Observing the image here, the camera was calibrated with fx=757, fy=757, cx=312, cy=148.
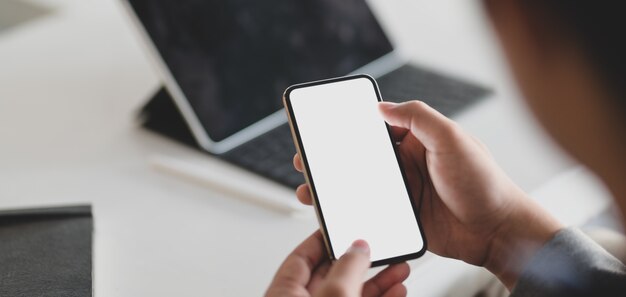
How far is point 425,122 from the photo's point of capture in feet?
2.19

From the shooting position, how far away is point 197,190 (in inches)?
32.9

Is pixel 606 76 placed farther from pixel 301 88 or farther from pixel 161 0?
pixel 161 0

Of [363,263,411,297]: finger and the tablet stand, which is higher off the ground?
the tablet stand

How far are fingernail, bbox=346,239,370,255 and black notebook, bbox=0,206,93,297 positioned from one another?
24cm

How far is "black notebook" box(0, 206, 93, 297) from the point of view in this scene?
0.66 m

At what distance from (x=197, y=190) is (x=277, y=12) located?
0.27 metres

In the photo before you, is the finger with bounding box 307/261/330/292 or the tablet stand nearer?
the finger with bounding box 307/261/330/292

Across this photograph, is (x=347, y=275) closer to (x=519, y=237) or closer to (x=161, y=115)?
(x=519, y=237)

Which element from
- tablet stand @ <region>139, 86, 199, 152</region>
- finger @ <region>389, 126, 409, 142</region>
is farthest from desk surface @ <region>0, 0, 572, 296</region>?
finger @ <region>389, 126, 409, 142</region>

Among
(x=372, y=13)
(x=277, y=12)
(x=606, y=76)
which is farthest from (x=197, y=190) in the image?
(x=606, y=76)

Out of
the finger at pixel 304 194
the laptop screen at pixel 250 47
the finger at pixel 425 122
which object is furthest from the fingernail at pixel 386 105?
the laptop screen at pixel 250 47

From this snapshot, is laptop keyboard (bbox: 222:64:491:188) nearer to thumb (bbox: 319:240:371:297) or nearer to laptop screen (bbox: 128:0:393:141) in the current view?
laptop screen (bbox: 128:0:393:141)

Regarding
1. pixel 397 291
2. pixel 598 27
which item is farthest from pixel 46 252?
pixel 598 27

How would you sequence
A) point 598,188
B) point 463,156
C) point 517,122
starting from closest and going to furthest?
point 463,156 → point 598,188 → point 517,122
